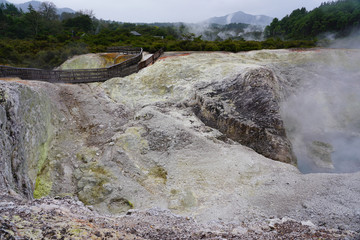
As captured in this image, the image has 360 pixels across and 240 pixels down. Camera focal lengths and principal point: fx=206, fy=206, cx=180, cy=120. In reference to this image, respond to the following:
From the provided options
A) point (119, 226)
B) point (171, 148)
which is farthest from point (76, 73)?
point (119, 226)

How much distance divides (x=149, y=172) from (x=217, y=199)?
4331 millimetres

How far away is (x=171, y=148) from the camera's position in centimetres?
1336

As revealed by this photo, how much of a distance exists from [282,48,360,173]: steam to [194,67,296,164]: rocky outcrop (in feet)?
11.0

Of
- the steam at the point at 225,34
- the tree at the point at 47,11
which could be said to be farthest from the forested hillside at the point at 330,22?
the tree at the point at 47,11

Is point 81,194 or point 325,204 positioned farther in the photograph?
point 81,194

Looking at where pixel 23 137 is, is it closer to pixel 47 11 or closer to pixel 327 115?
pixel 327 115

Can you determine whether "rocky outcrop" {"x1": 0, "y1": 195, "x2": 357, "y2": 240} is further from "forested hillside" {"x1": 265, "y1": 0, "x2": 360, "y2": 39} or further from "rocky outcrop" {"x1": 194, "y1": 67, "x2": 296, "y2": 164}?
"forested hillside" {"x1": 265, "y1": 0, "x2": 360, "y2": 39}

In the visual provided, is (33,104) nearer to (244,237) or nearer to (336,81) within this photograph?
(244,237)

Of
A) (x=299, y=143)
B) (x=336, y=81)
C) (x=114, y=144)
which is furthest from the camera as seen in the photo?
(x=336, y=81)

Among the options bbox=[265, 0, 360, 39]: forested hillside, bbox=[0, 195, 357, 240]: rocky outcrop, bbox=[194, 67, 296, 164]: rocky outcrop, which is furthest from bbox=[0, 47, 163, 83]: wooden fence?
bbox=[265, 0, 360, 39]: forested hillside

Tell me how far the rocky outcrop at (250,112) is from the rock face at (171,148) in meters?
0.07

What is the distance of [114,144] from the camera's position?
44.1 ft

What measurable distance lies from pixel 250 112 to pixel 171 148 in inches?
270

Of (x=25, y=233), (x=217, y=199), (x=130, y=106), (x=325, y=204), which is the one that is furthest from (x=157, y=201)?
(x=130, y=106)
